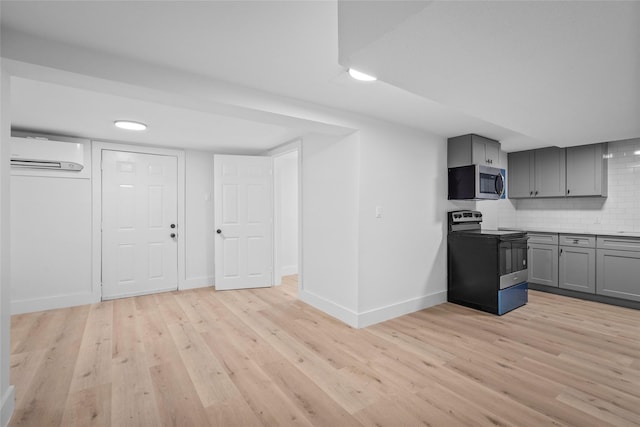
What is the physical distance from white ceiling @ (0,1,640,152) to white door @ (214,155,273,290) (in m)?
1.92

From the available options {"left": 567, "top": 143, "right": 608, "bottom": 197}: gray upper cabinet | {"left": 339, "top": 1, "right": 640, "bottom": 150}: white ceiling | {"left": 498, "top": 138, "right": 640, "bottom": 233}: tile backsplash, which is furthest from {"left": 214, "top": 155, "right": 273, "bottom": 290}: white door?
{"left": 567, "top": 143, "right": 608, "bottom": 197}: gray upper cabinet

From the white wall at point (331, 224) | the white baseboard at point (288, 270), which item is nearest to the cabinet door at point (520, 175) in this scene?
the white wall at point (331, 224)

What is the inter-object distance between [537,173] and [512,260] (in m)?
Result: 1.90

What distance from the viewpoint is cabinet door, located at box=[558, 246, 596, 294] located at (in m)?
3.95

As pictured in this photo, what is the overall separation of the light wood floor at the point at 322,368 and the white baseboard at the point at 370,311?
0.33 feet

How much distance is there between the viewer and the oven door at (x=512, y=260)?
138 inches

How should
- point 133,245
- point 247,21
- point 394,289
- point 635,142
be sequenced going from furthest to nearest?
1. point 133,245
2. point 635,142
3. point 394,289
4. point 247,21

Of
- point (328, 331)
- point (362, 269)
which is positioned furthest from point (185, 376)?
point (362, 269)

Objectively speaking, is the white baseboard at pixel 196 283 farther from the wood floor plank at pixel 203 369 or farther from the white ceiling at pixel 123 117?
the white ceiling at pixel 123 117

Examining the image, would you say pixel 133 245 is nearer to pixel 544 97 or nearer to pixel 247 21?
pixel 247 21

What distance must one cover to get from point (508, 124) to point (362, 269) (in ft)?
6.17

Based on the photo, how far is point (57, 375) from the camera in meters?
2.25

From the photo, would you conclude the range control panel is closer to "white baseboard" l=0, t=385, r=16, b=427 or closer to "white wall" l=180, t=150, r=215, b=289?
"white wall" l=180, t=150, r=215, b=289

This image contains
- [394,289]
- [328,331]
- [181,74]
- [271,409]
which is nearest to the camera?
[271,409]
